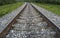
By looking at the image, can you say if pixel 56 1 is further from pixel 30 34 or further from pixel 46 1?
pixel 30 34

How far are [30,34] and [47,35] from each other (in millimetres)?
649

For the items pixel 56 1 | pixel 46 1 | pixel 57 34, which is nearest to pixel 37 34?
pixel 57 34

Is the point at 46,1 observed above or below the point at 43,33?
below

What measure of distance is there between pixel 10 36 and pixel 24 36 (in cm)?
53

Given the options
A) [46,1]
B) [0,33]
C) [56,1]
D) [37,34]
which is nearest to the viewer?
[0,33]

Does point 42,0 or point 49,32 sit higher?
point 49,32

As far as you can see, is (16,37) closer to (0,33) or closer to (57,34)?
(0,33)

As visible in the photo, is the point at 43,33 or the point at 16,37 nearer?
the point at 16,37

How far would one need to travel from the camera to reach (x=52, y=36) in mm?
6633

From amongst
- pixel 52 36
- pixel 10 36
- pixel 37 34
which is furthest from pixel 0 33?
pixel 52 36

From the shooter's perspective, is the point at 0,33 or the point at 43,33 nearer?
the point at 0,33

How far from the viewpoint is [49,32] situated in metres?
7.18

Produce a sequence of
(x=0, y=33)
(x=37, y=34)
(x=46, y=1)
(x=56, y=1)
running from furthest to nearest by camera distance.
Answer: (x=46, y=1)
(x=56, y=1)
(x=37, y=34)
(x=0, y=33)

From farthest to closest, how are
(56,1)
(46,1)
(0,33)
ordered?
(46,1) → (56,1) → (0,33)
